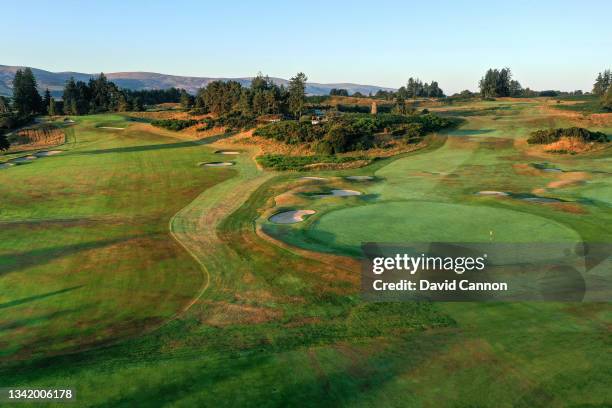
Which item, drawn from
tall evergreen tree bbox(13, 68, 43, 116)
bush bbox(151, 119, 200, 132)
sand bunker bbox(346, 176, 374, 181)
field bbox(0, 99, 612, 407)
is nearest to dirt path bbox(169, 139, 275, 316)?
field bbox(0, 99, 612, 407)

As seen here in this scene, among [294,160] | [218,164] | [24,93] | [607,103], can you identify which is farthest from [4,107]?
[607,103]

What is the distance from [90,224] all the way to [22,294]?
44.8 ft

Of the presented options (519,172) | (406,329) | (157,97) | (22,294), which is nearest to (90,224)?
(22,294)

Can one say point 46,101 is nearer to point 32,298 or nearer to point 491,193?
point 32,298

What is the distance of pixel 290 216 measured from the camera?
35.4 meters

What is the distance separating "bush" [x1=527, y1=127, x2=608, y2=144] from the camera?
6134cm

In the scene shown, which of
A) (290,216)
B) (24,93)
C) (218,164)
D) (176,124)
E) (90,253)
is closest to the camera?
(90,253)

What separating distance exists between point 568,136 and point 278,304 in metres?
58.8

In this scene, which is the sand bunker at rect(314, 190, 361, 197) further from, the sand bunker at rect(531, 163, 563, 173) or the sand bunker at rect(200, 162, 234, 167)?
the sand bunker at rect(531, 163, 563, 173)

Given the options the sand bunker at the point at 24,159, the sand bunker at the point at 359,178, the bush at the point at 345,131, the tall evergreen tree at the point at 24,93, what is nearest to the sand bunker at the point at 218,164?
the bush at the point at 345,131

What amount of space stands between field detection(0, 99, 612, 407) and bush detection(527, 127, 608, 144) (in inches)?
542

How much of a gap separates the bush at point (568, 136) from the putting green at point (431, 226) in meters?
36.5

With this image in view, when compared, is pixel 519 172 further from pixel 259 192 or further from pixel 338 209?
pixel 259 192

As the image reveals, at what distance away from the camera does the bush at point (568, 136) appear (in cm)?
6134
